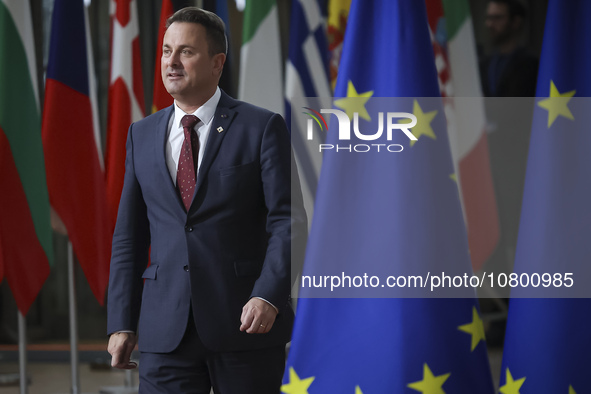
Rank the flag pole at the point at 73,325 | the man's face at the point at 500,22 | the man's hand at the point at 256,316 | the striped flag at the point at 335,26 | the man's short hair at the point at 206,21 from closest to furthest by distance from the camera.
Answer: the man's hand at the point at 256,316 → the man's short hair at the point at 206,21 → the flag pole at the point at 73,325 → the striped flag at the point at 335,26 → the man's face at the point at 500,22

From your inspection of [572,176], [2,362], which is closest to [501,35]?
[572,176]

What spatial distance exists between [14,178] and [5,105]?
371 millimetres

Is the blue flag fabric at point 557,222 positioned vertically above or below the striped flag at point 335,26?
below

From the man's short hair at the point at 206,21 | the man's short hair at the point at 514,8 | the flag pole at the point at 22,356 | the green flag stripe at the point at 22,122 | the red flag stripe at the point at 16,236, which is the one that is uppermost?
the man's short hair at the point at 514,8

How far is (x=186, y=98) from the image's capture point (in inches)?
75.2

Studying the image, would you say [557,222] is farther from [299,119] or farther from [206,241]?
[299,119]

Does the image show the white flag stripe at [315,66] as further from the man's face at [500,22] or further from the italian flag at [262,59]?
the man's face at [500,22]

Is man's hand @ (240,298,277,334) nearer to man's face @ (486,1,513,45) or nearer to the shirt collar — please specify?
the shirt collar

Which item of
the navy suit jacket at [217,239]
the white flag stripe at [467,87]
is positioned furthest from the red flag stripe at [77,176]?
the white flag stripe at [467,87]

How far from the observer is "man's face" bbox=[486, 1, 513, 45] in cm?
538

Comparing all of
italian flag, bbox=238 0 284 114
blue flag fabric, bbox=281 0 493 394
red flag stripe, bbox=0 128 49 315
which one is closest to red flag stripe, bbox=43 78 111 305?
red flag stripe, bbox=0 128 49 315

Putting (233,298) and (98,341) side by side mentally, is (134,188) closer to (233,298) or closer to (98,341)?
(233,298)

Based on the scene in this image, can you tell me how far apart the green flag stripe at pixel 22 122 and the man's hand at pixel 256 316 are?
2.23m

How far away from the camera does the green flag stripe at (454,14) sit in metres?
4.78
